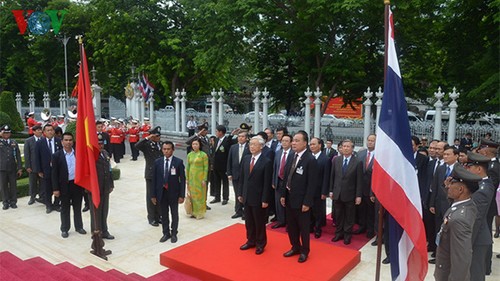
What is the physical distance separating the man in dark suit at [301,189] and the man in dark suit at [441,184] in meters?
1.74

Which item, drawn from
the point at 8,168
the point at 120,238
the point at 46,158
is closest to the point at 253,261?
the point at 120,238

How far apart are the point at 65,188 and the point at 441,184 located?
5.89 metres

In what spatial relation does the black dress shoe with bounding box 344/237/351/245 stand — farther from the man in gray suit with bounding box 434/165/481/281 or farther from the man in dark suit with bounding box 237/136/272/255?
the man in gray suit with bounding box 434/165/481/281

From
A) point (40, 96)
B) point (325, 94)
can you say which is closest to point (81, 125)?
point (325, 94)

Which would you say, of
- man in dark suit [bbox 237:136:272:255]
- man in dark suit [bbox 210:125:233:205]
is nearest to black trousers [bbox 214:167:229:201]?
man in dark suit [bbox 210:125:233:205]

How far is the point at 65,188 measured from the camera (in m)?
7.06

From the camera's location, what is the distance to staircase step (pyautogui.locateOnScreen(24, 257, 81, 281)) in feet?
14.8

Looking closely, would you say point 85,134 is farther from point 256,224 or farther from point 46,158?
point 46,158

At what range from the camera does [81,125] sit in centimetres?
595

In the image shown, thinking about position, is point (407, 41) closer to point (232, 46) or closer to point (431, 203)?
point (232, 46)

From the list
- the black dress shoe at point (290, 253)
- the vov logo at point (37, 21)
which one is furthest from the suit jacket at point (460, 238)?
the vov logo at point (37, 21)

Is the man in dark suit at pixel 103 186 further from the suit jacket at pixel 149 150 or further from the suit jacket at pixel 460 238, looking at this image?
the suit jacket at pixel 460 238

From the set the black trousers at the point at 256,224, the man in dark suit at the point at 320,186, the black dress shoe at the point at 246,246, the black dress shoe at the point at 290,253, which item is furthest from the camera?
the man in dark suit at the point at 320,186

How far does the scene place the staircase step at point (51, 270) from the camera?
450cm
